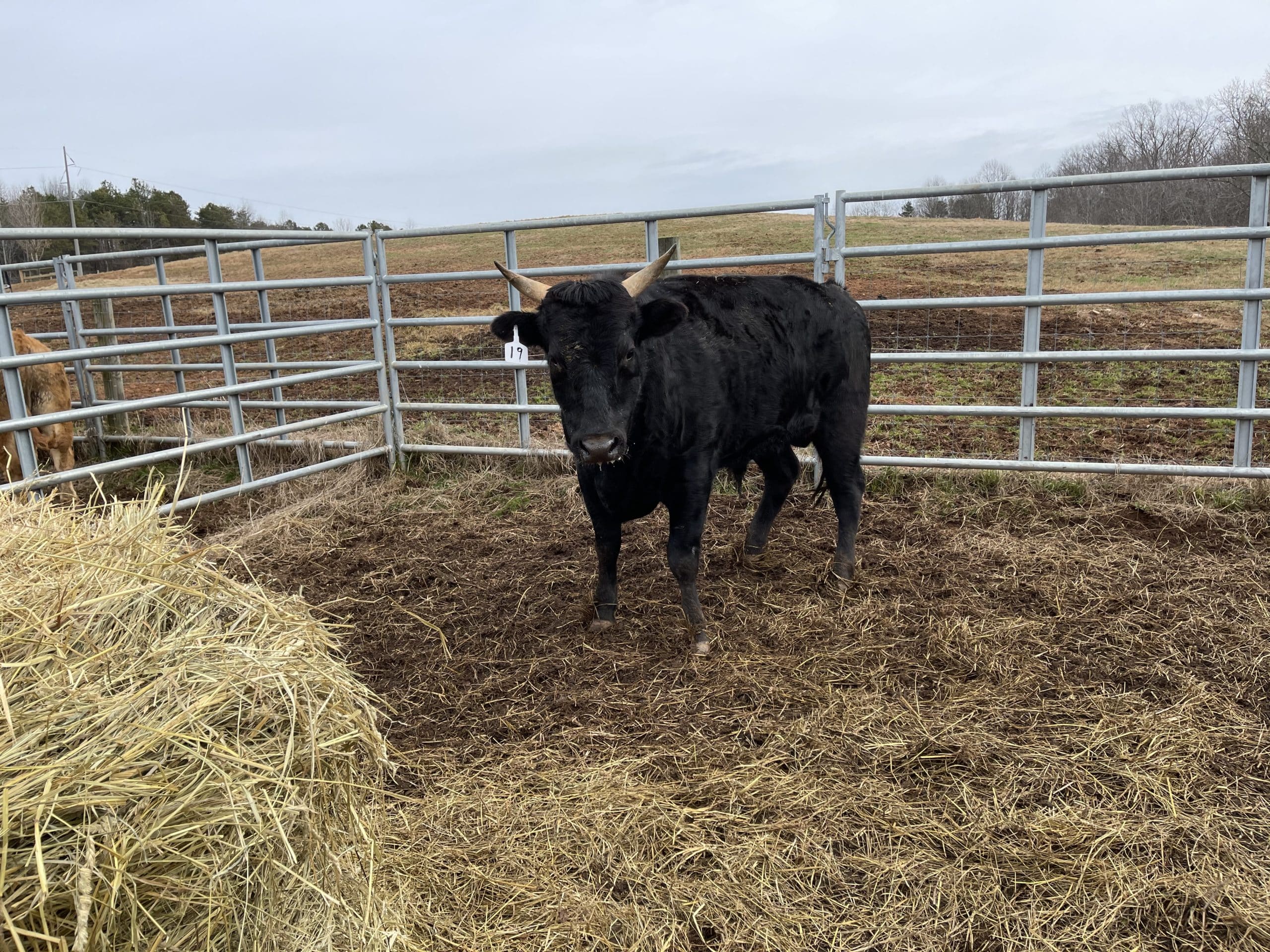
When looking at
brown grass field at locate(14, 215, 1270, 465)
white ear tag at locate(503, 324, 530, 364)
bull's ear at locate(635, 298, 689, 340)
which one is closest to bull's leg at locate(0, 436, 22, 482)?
brown grass field at locate(14, 215, 1270, 465)

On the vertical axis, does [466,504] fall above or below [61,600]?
below

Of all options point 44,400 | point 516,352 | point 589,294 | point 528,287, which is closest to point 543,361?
point 516,352

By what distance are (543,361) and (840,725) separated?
8.31 ft

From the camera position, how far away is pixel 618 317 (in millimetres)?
3541

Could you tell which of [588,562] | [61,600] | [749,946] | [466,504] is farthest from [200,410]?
[749,946]

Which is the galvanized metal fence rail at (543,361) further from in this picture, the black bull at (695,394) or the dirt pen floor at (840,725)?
the black bull at (695,394)

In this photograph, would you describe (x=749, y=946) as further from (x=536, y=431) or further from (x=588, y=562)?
(x=536, y=431)

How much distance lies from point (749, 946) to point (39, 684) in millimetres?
1738

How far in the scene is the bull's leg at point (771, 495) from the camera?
4.96 metres

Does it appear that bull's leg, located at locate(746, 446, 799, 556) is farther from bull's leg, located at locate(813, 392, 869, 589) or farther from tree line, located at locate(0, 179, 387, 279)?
tree line, located at locate(0, 179, 387, 279)

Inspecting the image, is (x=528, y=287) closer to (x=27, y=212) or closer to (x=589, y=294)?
(x=589, y=294)

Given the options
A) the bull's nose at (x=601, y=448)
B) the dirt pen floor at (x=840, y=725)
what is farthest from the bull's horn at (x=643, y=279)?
the dirt pen floor at (x=840, y=725)

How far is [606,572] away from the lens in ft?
13.4

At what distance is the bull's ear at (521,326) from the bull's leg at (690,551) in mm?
972
